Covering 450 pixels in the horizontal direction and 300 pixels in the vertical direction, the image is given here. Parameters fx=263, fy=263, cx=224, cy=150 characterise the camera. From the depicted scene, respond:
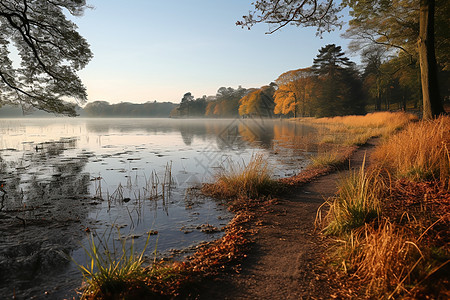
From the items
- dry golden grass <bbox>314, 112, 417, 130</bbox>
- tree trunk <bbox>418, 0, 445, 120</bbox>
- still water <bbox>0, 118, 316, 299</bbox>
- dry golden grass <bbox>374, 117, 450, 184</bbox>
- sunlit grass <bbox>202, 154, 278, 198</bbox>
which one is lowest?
still water <bbox>0, 118, 316, 299</bbox>

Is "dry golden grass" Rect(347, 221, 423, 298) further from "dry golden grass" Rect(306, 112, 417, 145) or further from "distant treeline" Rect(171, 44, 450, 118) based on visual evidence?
"distant treeline" Rect(171, 44, 450, 118)

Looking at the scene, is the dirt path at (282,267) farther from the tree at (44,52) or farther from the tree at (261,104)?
the tree at (261,104)

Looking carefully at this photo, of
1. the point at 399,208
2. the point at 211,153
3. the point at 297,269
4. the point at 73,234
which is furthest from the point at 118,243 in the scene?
the point at 211,153

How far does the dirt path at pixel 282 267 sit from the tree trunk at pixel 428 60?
8.72 meters

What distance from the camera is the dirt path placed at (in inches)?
112

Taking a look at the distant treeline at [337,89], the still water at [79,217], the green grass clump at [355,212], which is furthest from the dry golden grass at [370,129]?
the distant treeline at [337,89]

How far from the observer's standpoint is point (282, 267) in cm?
334

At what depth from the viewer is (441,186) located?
4.63 m

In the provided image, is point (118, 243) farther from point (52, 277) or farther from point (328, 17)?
point (328, 17)

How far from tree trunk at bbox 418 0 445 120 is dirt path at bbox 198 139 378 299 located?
872cm

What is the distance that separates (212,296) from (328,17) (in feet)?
30.7

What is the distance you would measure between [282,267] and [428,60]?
11533mm

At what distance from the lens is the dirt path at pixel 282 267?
9.36 feet

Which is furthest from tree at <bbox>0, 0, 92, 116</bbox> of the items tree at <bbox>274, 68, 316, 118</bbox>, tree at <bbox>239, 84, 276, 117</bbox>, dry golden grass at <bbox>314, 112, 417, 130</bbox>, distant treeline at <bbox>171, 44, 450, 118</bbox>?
tree at <bbox>239, 84, 276, 117</bbox>
